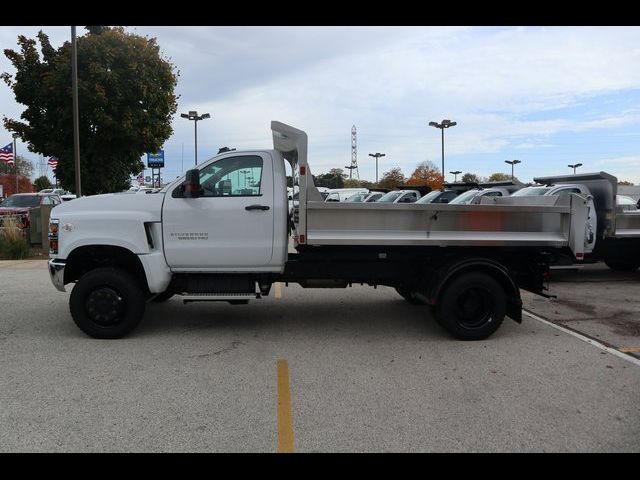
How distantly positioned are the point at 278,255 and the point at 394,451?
125 inches

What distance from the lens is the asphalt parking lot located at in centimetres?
372

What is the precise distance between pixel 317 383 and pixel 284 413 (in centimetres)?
73

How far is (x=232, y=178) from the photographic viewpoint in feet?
20.6

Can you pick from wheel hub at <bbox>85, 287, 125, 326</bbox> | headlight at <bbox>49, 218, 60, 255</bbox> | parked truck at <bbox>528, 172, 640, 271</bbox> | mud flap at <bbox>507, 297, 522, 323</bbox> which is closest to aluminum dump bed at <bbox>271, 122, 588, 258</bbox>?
mud flap at <bbox>507, 297, 522, 323</bbox>

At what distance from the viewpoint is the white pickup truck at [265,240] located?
6094 mm

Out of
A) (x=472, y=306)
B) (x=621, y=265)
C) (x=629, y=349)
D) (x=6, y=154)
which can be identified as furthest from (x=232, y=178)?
(x=6, y=154)

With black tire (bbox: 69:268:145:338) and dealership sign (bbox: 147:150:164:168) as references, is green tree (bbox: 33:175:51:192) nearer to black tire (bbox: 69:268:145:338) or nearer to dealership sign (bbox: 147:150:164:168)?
dealership sign (bbox: 147:150:164:168)

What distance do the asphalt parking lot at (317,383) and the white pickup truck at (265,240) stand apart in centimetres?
52

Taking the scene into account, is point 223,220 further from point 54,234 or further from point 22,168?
point 22,168

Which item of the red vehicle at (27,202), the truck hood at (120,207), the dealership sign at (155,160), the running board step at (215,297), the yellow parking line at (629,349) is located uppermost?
the dealership sign at (155,160)

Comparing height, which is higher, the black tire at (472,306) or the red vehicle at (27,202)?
the red vehicle at (27,202)

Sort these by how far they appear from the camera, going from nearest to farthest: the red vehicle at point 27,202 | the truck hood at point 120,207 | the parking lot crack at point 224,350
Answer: the parking lot crack at point 224,350, the truck hood at point 120,207, the red vehicle at point 27,202

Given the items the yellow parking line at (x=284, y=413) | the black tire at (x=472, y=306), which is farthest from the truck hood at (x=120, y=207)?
the black tire at (x=472, y=306)

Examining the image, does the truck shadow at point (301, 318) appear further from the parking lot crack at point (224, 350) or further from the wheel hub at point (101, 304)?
the wheel hub at point (101, 304)
